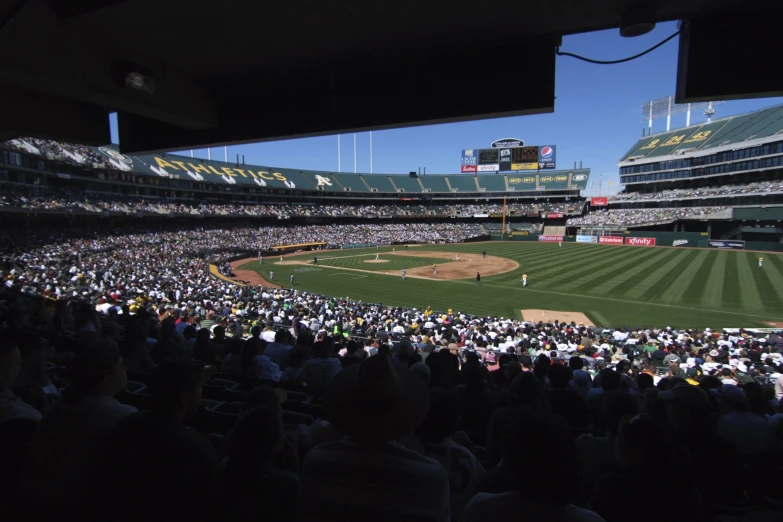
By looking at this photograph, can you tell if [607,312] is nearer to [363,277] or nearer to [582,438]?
[363,277]

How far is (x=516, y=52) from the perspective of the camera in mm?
3975

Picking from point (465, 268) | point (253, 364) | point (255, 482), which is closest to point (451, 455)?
point (255, 482)

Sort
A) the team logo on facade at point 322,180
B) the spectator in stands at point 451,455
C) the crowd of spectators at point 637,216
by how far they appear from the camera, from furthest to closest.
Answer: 1. the team logo on facade at point 322,180
2. the crowd of spectators at point 637,216
3. the spectator in stands at point 451,455

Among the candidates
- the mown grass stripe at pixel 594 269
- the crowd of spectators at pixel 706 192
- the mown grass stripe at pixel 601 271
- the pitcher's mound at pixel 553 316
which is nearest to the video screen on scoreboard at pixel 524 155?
the crowd of spectators at pixel 706 192

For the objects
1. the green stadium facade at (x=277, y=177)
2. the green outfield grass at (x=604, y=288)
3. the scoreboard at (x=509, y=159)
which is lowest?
the green outfield grass at (x=604, y=288)

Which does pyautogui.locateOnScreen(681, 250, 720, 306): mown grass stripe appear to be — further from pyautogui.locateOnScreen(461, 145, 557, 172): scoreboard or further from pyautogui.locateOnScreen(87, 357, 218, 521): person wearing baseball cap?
pyautogui.locateOnScreen(461, 145, 557, 172): scoreboard

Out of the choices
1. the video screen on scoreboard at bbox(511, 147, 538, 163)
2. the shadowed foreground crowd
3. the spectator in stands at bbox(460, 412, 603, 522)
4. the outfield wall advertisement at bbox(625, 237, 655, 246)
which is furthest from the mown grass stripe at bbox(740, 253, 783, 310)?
the video screen on scoreboard at bbox(511, 147, 538, 163)

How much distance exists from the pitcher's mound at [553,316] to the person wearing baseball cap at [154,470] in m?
20.9

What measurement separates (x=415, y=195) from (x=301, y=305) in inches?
2927

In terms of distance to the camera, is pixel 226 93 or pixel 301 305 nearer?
pixel 226 93

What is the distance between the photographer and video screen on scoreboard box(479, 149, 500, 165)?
86.8 metres

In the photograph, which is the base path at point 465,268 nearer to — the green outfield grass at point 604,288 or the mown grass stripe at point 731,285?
the green outfield grass at point 604,288

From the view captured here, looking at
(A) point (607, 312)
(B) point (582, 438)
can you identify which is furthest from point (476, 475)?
(A) point (607, 312)

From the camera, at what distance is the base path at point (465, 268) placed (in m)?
35.5
